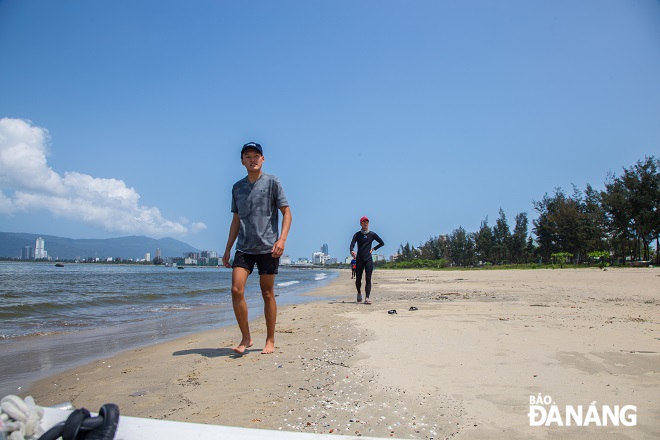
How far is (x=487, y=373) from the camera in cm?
298

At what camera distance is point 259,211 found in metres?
4.04

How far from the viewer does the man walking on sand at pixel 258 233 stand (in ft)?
13.0

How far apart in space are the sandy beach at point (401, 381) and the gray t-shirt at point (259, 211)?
106 cm

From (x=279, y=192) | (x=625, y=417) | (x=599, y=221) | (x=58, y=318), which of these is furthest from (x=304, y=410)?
(x=599, y=221)

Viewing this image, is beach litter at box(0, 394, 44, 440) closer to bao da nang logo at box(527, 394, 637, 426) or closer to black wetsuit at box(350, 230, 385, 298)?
bao da nang logo at box(527, 394, 637, 426)

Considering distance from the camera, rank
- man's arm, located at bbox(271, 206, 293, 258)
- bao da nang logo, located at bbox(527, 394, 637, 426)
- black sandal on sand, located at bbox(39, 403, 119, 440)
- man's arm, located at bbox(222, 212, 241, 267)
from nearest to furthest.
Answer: black sandal on sand, located at bbox(39, 403, 119, 440), bao da nang logo, located at bbox(527, 394, 637, 426), man's arm, located at bbox(271, 206, 293, 258), man's arm, located at bbox(222, 212, 241, 267)

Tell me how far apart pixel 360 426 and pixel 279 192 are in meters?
2.51

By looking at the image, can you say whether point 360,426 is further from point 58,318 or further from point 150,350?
point 58,318

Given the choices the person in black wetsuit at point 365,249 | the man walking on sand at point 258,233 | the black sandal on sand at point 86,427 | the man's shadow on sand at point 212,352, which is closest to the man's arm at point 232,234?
the man walking on sand at point 258,233

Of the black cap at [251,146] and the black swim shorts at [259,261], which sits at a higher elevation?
the black cap at [251,146]

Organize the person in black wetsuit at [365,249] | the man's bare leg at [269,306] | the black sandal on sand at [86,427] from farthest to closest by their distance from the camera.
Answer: the person in black wetsuit at [365,249]
the man's bare leg at [269,306]
the black sandal on sand at [86,427]

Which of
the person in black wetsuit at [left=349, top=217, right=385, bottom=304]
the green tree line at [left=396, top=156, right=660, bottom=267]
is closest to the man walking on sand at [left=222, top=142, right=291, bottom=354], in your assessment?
the person in black wetsuit at [left=349, top=217, right=385, bottom=304]

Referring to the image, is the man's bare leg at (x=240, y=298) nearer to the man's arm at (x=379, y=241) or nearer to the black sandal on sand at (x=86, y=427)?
the black sandal on sand at (x=86, y=427)

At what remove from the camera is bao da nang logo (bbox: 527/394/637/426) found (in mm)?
2123
